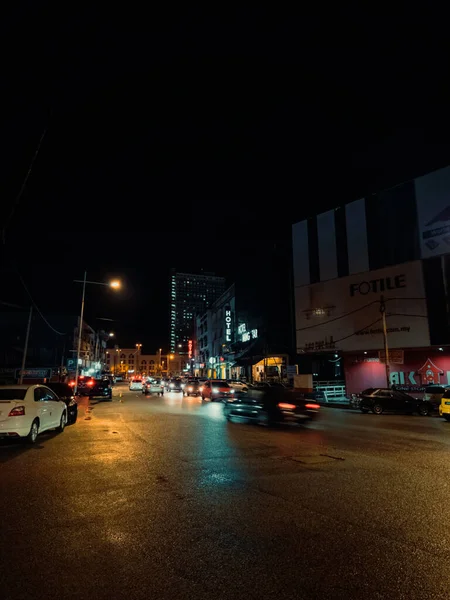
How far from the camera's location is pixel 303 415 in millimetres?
15578

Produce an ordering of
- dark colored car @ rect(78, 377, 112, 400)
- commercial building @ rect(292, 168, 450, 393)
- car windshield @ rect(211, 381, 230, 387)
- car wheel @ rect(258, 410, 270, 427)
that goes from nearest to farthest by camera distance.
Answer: car wheel @ rect(258, 410, 270, 427)
commercial building @ rect(292, 168, 450, 393)
car windshield @ rect(211, 381, 230, 387)
dark colored car @ rect(78, 377, 112, 400)

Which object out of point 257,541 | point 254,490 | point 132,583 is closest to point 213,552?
point 257,541

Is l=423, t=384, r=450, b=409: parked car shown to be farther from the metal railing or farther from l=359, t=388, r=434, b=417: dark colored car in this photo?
the metal railing

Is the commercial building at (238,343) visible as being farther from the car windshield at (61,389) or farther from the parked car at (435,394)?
the car windshield at (61,389)

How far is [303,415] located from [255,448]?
5.67 m

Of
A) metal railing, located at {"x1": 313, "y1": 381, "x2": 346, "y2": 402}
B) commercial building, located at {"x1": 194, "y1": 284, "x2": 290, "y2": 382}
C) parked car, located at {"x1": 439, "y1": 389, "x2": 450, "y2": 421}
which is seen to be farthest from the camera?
commercial building, located at {"x1": 194, "y1": 284, "x2": 290, "y2": 382}

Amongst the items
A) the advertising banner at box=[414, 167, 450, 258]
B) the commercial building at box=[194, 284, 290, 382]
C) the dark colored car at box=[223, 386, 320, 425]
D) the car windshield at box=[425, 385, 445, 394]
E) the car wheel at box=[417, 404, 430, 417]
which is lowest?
the car wheel at box=[417, 404, 430, 417]

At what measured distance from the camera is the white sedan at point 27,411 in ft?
34.1

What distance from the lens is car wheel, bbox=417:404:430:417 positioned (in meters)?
21.4

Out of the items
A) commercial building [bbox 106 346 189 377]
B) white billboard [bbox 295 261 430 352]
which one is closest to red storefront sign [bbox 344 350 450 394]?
white billboard [bbox 295 261 430 352]

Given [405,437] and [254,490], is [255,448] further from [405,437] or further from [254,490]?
[405,437]

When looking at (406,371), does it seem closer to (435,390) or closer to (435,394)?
(435,390)

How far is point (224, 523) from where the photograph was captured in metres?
5.11

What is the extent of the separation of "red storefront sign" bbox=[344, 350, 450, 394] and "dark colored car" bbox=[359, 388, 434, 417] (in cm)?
541
